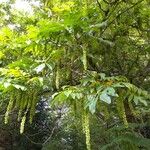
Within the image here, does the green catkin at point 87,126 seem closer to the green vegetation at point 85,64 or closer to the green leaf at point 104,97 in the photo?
the green vegetation at point 85,64

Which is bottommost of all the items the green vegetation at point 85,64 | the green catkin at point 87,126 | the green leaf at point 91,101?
the green catkin at point 87,126

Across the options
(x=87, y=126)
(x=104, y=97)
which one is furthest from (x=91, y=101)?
(x=87, y=126)

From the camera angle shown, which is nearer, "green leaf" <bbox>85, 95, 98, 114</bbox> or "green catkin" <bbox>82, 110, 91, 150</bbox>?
"green leaf" <bbox>85, 95, 98, 114</bbox>

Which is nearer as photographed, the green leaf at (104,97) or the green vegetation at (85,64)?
the green leaf at (104,97)

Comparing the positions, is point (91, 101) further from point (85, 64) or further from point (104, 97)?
point (85, 64)

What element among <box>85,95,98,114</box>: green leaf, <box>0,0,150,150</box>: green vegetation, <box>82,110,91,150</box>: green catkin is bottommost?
<box>82,110,91,150</box>: green catkin

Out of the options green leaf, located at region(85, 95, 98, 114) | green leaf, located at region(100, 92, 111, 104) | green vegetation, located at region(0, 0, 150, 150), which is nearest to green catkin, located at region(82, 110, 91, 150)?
green vegetation, located at region(0, 0, 150, 150)

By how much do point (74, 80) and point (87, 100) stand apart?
999mm

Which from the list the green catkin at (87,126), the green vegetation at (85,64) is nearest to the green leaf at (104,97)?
the green vegetation at (85,64)

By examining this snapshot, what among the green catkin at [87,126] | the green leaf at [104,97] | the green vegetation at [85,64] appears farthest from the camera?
the green vegetation at [85,64]

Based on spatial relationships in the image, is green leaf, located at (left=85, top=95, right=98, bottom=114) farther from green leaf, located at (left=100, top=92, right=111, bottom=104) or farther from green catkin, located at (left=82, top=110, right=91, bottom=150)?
green catkin, located at (left=82, top=110, right=91, bottom=150)

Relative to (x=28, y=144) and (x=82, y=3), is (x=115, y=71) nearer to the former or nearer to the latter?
(x=82, y=3)

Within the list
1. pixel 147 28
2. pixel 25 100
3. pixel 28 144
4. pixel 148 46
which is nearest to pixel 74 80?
pixel 25 100

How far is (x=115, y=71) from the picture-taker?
429cm
